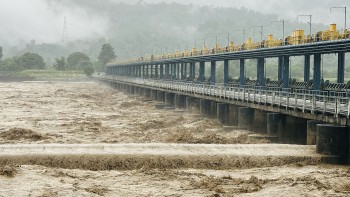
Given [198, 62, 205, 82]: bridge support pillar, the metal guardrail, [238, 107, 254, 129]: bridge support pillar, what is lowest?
[238, 107, 254, 129]: bridge support pillar

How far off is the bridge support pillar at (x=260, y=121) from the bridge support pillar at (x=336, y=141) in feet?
43.0

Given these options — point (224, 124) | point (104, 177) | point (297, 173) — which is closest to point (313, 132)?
point (297, 173)

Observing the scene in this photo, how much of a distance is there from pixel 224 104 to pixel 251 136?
1215 cm

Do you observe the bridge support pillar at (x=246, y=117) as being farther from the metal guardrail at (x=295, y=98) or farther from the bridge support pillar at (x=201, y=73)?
the bridge support pillar at (x=201, y=73)

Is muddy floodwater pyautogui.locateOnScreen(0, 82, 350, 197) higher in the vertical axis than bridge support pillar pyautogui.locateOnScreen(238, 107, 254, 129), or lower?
lower

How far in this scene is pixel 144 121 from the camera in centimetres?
5497

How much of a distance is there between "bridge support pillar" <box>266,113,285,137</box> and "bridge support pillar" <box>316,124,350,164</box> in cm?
920

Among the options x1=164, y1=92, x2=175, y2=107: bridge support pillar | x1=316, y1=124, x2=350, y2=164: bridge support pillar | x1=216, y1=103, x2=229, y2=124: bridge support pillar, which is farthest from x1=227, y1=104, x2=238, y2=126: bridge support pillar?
x1=164, y1=92, x2=175, y2=107: bridge support pillar

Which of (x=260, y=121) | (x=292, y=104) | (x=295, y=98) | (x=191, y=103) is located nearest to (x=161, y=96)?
(x=191, y=103)

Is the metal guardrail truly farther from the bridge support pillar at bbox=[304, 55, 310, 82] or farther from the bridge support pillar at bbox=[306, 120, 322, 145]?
the bridge support pillar at bbox=[304, 55, 310, 82]

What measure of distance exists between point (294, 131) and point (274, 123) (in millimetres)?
2322

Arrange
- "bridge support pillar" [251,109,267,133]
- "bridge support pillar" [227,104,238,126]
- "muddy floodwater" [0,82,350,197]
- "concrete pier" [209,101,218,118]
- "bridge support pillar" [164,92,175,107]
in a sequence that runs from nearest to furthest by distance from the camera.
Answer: "muddy floodwater" [0,82,350,197] < "bridge support pillar" [251,109,267,133] < "bridge support pillar" [227,104,238,126] < "concrete pier" [209,101,218,118] < "bridge support pillar" [164,92,175,107]

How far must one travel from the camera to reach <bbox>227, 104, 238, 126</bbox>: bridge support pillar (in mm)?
48469

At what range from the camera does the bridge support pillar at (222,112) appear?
51031mm
